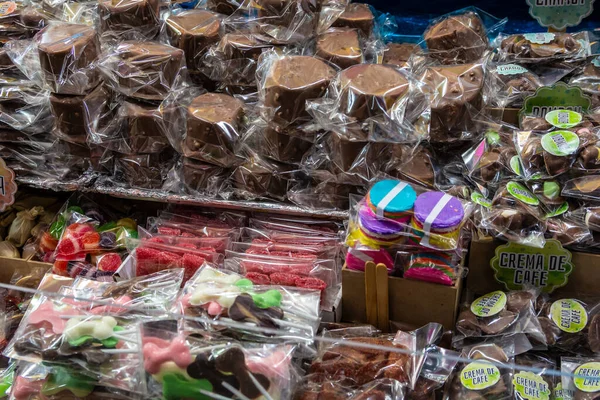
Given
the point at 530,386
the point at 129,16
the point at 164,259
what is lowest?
the point at 530,386

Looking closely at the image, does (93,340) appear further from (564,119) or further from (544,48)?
(544,48)

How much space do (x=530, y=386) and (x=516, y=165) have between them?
0.72 m

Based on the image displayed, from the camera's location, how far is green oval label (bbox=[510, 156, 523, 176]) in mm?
2082

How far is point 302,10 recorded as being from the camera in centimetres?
254

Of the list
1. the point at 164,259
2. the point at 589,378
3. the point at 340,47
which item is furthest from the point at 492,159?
the point at 164,259

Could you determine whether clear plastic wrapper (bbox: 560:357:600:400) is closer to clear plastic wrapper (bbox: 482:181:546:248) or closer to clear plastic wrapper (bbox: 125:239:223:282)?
clear plastic wrapper (bbox: 482:181:546:248)

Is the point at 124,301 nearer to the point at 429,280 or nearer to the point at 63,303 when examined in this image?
the point at 63,303

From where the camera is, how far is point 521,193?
203cm

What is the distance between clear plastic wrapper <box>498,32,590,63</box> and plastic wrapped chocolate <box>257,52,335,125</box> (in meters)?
0.99

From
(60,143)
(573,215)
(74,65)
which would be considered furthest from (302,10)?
(573,215)

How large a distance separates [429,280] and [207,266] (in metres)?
0.68

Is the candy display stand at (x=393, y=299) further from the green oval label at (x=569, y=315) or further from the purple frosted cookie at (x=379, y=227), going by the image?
the green oval label at (x=569, y=315)

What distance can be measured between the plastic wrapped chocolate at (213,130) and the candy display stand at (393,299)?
2.01 ft

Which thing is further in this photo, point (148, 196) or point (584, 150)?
point (148, 196)
